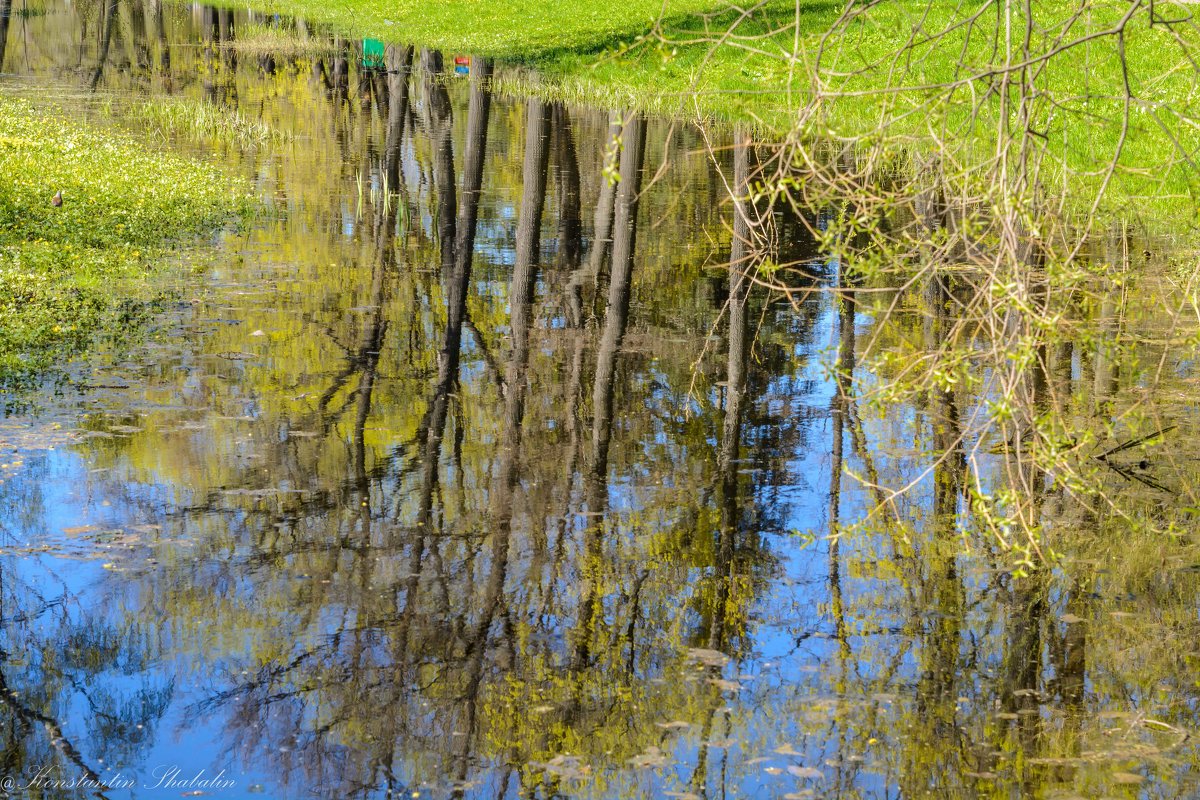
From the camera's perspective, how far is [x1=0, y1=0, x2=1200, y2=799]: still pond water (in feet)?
18.6

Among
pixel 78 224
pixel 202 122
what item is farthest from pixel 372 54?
pixel 78 224

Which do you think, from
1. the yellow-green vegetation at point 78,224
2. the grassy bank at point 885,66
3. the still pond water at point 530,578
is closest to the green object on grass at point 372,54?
the grassy bank at point 885,66

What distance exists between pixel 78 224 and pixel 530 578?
32.5 feet

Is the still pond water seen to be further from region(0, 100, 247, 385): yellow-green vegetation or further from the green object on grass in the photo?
the green object on grass

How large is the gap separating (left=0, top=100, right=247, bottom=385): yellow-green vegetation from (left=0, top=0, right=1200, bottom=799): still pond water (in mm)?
591

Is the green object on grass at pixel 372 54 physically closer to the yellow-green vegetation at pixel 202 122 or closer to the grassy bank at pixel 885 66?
the grassy bank at pixel 885 66

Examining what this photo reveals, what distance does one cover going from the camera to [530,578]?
7.21 m

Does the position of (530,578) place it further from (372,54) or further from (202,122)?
(372,54)

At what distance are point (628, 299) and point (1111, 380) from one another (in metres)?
4.79

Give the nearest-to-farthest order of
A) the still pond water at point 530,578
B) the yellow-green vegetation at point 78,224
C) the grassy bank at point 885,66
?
the still pond water at point 530,578 → the grassy bank at point 885,66 → the yellow-green vegetation at point 78,224

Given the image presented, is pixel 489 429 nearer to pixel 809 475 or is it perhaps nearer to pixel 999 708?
pixel 809 475

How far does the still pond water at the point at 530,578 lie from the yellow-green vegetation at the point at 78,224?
1.94 feet

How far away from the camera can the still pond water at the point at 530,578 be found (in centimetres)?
567

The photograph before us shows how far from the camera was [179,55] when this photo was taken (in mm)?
35250
